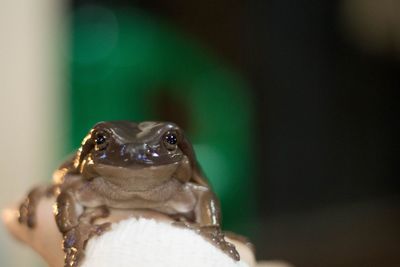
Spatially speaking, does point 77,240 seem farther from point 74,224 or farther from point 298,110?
point 298,110

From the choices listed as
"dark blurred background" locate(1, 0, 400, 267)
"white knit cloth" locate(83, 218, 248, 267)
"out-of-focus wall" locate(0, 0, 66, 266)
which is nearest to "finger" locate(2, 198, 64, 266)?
"white knit cloth" locate(83, 218, 248, 267)

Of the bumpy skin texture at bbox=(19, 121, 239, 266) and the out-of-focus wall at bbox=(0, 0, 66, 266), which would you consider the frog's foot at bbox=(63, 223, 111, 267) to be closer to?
the bumpy skin texture at bbox=(19, 121, 239, 266)

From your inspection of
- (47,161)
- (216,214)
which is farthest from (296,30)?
(216,214)

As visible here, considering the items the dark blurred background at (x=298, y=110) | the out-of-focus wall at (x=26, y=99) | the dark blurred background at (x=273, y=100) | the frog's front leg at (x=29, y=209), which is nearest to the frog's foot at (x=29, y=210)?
the frog's front leg at (x=29, y=209)

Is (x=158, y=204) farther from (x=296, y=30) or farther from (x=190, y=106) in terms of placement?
(x=296, y=30)

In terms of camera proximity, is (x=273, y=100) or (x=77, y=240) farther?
(x=273, y=100)

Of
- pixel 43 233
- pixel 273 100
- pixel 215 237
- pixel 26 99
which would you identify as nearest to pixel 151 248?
pixel 215 237

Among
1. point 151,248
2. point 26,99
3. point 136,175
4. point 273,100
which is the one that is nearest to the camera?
point 151,248
